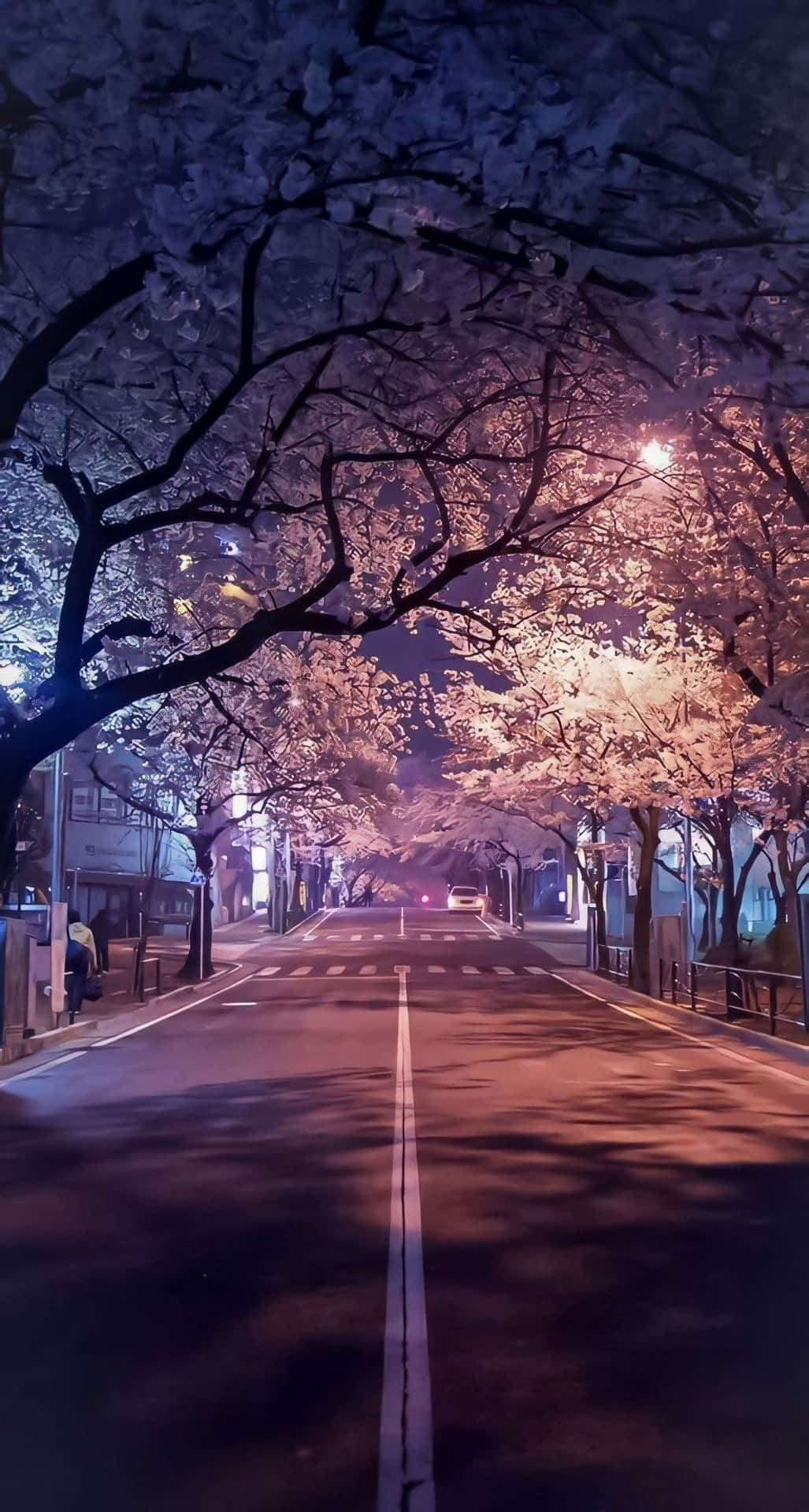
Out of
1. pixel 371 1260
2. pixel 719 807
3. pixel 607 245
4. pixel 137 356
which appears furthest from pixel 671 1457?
pixel 719 807

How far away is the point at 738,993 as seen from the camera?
952 inches

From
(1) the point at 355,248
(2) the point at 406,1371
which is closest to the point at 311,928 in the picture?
(1) the point at 355,248

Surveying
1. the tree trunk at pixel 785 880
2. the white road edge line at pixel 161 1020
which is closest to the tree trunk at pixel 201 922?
the white road edge line at pixel 161 1020

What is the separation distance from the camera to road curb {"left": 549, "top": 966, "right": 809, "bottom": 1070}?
19.4 m

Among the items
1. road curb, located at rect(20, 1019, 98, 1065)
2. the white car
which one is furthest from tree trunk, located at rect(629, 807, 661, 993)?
the white car

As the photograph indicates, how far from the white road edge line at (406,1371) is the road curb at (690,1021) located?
10.0 metres

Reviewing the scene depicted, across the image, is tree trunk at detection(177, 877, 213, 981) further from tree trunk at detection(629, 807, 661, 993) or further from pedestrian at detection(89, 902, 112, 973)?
tree trunk at detection(629, 807, 661, 993)

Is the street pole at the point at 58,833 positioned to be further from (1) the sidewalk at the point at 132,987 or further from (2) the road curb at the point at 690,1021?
(2) the road curb at the point at 690,1021

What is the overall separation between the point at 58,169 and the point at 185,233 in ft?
3.28

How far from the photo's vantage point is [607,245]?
28.7 feet

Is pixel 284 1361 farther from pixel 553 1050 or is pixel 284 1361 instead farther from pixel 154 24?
pixel 553 1050

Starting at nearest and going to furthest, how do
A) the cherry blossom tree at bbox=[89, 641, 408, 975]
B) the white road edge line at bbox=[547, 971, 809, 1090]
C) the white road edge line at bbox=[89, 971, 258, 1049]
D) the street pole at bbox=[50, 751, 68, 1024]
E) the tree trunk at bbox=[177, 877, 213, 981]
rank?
the white road edge line at bbox=[547, 971, 809, 1090], the white road edge line at bbox=[89, 971, 258, 1049], the street pole at bbox=[50, 751, 68, 1024], the cherry blossom tree at bbox=[89, 641, 408, 975], the tree trunk at bbox=[177, 877, 213, 981]

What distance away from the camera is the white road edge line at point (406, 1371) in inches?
184

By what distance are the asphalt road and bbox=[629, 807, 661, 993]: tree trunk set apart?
1830cm
